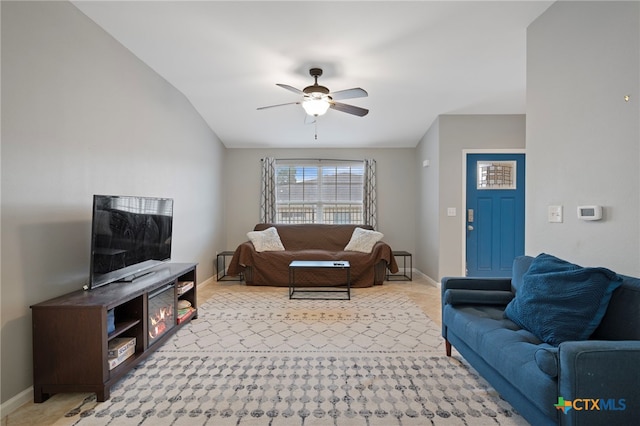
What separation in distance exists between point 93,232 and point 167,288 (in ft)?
2.78

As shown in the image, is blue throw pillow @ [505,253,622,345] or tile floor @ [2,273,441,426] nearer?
blue throw pillow @ [505,253,622,345]

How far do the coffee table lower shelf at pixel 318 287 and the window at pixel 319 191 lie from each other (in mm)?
1576

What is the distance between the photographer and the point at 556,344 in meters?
1.53

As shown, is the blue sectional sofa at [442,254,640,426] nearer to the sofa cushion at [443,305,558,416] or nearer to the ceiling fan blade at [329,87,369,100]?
the sofa cushion at [443,305,558,416]

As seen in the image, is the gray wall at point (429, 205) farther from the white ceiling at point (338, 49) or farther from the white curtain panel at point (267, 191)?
the white curtain panel at point (267, 191)

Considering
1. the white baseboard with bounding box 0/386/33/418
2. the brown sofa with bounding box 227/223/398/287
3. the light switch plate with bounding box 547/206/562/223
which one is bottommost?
the white baseboard with bounding box 0/386/33/418

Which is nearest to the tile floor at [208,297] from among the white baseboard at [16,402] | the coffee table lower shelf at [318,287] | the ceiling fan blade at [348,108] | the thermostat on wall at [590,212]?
the white baseboard at [16,402]

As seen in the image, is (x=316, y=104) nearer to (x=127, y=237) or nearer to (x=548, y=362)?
(x=127, y=237)

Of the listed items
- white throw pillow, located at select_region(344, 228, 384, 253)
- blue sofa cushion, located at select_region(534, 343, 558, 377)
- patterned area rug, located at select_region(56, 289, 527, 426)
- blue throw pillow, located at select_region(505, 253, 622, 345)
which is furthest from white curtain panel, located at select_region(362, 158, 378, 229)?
blue sofa cushion, located at select_region(534, 343, 558, 377)

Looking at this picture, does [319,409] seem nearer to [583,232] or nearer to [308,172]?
[583,232]

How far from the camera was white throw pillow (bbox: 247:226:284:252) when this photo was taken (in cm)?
488

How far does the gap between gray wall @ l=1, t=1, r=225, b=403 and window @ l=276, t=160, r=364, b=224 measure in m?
2.74

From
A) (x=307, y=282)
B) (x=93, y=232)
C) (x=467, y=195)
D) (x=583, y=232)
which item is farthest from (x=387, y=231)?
(x=93, y=232)

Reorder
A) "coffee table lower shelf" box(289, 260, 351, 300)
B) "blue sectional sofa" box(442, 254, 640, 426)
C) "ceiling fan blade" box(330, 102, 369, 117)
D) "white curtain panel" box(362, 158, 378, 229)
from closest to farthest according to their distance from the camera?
1. "blue sectional sofa" box(442, 254, 640, 426)
2. "ceiling fan blade" box(330, 102, 369, 117)
3. "coffee table lower shelf" box(289, 260, 351, 300)
4. "white curtain panel" box(362, 158, 378, 229)
